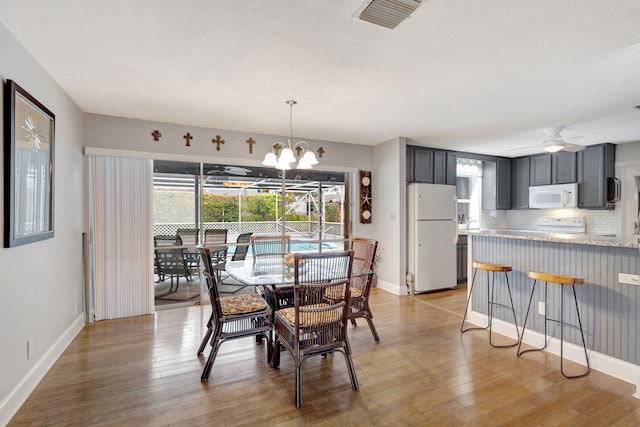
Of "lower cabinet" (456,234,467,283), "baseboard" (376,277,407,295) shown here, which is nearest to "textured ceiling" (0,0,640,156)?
"lower cabinet" (456,234,467,283)

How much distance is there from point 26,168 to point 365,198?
4.26 metres

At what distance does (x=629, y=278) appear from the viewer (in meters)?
2.44

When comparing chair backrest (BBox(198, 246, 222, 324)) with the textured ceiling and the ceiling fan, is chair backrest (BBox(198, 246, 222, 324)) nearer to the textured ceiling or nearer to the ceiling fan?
the textured ceiling

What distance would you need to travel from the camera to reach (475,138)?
15.9ft

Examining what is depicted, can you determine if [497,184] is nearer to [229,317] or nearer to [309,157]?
[309,157]

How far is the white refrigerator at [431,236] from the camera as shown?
4.95m

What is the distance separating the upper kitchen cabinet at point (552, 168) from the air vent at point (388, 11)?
525cm

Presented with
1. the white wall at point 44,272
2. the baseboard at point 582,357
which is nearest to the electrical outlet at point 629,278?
the baseboard at point 582,357

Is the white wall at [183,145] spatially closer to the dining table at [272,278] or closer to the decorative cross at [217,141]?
the decorative cross at [217,141]

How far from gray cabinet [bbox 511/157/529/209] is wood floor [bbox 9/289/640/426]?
409cm

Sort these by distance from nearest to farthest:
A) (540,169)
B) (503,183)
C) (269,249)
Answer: (269,249)
(540,169)
(503,183)

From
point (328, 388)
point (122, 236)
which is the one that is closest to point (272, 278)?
point (328, 388)

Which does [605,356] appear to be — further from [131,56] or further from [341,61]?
[131,56]

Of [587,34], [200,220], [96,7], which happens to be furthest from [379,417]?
[200,220]
